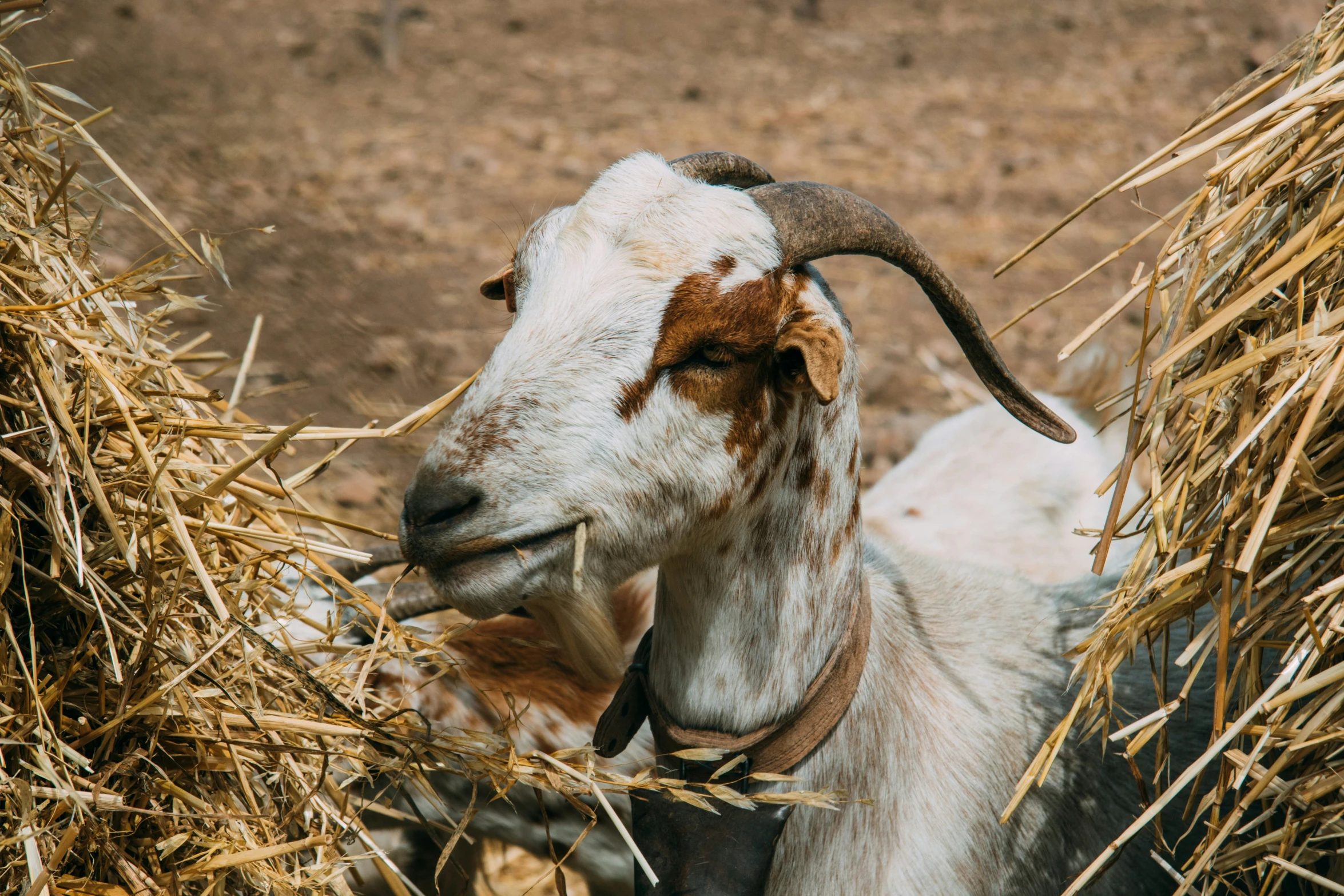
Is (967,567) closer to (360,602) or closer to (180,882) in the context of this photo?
(360,602)

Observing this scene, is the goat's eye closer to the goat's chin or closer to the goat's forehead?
the goat's forehead

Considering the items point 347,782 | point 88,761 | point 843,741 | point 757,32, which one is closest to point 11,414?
point 88,761

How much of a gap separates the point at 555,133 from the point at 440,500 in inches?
286

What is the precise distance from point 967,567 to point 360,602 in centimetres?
156

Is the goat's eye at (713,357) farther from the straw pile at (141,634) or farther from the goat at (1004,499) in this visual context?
the goat at (1004,499)

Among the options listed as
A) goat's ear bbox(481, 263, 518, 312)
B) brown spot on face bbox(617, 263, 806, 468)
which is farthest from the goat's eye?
goat's ear bbox(481, 263, 518, 312)

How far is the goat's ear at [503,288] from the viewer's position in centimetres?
209

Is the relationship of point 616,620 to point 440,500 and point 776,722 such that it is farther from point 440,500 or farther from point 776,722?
point 440,500

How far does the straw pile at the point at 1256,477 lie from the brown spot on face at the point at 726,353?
1.78ft

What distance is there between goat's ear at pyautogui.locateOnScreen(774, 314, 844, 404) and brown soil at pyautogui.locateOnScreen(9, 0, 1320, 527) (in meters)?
2.20

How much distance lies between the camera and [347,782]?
2.06 meters

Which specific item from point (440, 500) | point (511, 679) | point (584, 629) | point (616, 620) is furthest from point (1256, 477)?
point (511, 679)

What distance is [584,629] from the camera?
1980 mm

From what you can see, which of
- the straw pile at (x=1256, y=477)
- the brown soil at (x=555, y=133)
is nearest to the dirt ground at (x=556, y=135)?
the brown soil at (x=555, y=133)
